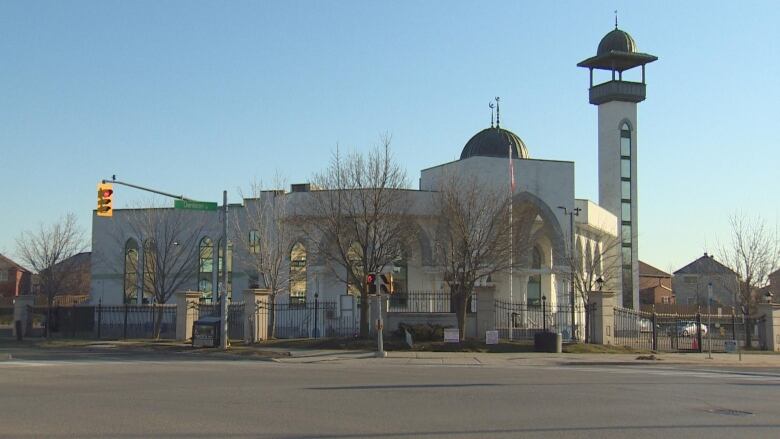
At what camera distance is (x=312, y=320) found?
47.9m

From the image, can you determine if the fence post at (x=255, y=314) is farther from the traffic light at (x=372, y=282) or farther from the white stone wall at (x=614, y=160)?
the white stone wall at (x=614, y=160)

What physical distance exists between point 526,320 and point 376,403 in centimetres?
3387

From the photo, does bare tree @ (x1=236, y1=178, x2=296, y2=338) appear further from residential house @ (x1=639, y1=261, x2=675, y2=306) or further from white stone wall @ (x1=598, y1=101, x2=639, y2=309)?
residential house @ (x1=639, y1=261, x2=675, y2=306)

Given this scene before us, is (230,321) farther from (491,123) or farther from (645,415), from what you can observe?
(645,415)

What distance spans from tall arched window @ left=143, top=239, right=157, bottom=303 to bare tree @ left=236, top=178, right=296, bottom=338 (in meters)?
8.53

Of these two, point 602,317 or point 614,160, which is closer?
point 602,317

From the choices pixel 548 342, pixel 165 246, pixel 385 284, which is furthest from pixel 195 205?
pixel 165 246

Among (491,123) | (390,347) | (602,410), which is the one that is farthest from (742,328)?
(602,410)

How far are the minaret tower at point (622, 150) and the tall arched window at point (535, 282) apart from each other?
16.6 meters

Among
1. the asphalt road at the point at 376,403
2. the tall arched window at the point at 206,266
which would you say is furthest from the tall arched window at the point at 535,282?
the asphalt road at the point at 376,403

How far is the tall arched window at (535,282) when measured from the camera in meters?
52.9

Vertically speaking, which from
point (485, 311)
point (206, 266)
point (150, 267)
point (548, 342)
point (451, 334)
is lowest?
point (548, 342)

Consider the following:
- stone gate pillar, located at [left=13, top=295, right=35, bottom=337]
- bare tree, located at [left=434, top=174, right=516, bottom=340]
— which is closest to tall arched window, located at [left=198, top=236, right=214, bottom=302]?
stone gate pillar, located at [left=13, top=295, right=35, bottom=337]

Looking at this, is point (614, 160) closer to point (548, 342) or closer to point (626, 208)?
point (626, 208)
